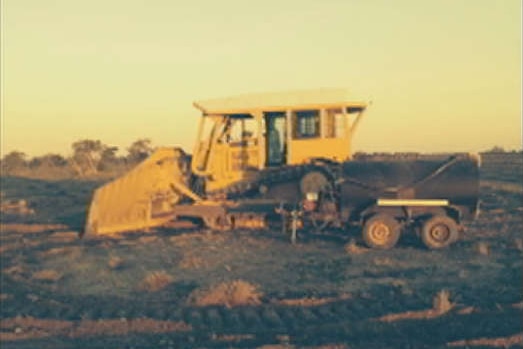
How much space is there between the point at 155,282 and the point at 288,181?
6306mm

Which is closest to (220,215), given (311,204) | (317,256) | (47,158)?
(311,204)

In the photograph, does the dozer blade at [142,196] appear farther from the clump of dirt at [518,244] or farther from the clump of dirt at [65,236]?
the clump of dirt at [518,244]

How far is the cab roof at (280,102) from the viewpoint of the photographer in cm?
1739

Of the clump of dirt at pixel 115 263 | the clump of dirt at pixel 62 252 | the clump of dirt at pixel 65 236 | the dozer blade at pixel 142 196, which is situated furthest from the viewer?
the clump of dirt at pixel 65 236

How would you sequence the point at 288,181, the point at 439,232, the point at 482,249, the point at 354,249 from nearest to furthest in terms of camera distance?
the point at 482,249 → the point at 354,249 → the point at 439,232 → the point at 288,181

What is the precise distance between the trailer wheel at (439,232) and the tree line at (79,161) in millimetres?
36514

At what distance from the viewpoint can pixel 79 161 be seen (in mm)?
55562

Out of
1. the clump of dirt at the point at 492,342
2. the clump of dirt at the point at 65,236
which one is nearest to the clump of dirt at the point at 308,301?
the clump of dirt at the point at 492,342

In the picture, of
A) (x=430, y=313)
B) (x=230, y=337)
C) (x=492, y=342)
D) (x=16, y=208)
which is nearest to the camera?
(x=492, y=342)

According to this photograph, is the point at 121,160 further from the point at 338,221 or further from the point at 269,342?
the point at 269,342

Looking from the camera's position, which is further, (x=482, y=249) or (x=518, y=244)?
(x=518, y=244)

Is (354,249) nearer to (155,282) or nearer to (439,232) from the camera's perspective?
(439,232)

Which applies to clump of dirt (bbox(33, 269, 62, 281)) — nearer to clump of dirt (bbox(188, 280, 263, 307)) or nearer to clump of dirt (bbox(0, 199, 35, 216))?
clump of dirt (bbox(188, 280, 263, 307))

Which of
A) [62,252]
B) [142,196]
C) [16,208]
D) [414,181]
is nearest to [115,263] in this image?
[62,252]
